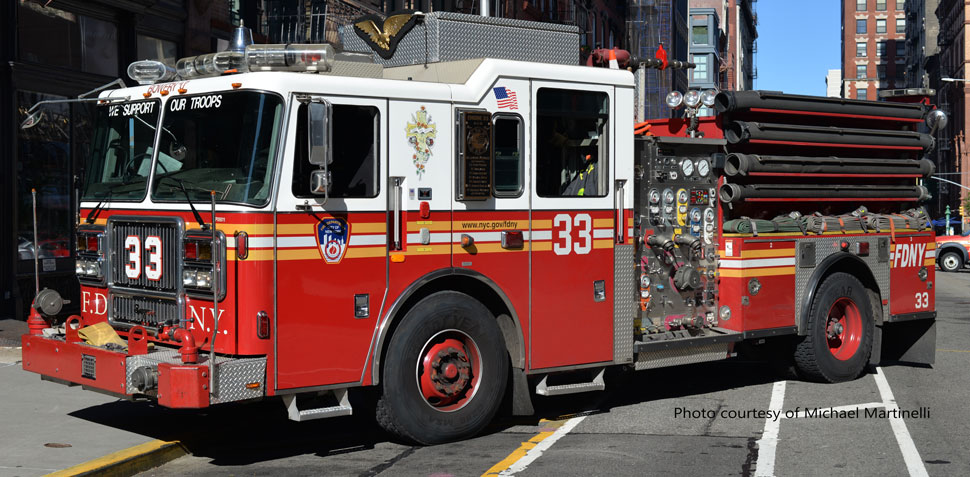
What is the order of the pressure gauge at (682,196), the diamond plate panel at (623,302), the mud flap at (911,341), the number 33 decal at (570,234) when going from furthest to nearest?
the mud flap at (911,341), the pressure gauge at (682,196), the diamond plate panel at (623,302), the number 33 decal at (570,234)

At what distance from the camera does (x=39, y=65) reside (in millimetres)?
14766

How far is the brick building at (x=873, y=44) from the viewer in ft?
468

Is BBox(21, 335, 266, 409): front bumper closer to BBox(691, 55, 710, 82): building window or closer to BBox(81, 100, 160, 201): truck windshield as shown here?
BBox(81, 100, 160, 201): truck windshield

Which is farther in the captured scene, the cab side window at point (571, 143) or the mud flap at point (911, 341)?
the mud flap at point (911, 341)

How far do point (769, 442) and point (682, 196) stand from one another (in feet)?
8.73

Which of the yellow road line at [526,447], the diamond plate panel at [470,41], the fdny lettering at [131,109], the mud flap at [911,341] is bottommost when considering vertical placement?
the yellow road line at [526,447]

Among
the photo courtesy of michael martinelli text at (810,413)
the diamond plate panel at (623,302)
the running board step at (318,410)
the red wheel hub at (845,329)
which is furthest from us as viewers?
the red wheel hub at (845,329)

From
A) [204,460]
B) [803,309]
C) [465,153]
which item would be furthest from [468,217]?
[803,309]

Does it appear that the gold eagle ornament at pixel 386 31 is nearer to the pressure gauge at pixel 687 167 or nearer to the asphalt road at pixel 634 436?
the pressure gauge at pixel 687 167

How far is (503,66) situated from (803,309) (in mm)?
4383

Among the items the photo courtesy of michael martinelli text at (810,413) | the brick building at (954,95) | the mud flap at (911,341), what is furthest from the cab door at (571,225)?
the brick building at (954,95)

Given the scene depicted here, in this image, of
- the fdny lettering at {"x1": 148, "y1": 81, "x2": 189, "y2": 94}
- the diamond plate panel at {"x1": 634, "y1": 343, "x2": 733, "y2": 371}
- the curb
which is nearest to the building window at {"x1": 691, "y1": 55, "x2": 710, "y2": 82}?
the diamond plate panel at {"x1": 634, "y1": 343, "x2": 733, "y2": 371}

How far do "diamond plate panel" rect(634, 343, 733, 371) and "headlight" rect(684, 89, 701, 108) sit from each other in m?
2.29

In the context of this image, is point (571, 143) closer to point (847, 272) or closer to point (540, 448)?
point (540, 448)
